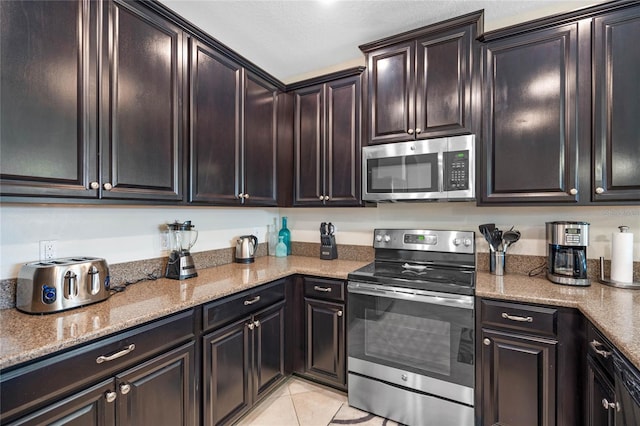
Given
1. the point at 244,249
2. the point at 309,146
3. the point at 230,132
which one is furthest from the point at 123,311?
the point at 309,146

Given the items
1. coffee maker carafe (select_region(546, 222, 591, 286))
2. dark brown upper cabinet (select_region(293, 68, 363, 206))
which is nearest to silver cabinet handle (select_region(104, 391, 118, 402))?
dark brown upper cabinet (select_region(293, 68, 363, 206))

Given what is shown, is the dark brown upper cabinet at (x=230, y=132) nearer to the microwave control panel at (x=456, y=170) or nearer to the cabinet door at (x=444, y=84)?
the cabinet door at (x=444, y=84)

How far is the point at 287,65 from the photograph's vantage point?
271cm

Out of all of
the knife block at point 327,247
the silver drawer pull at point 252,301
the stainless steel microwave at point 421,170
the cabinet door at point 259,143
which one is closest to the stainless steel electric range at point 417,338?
the stainless steel microwave at point 421,170

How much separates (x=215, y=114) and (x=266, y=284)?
1.19m

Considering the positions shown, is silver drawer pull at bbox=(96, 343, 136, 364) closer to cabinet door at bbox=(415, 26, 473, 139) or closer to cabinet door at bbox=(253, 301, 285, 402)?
cabinet door at bbox=(253, 301, 285, 402)

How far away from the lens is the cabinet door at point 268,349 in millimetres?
1907

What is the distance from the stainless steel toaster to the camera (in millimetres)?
1234

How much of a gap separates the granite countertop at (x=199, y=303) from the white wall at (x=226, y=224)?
26 cm

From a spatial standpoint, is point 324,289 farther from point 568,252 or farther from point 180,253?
point 568,252

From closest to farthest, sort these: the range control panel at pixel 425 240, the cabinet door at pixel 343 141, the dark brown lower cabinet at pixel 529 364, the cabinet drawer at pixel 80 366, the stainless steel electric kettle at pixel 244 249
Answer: the cabinet drawer at pixel 80 366 → the dark brown lower cabinet at pixel 529 364 → the range control panel at pixel 425 240 → the cabinet door at pixel 343 141 → the stainless steel electric kettle at pixel 244 249

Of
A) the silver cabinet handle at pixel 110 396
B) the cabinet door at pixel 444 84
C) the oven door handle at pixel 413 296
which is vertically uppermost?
the cabinet door at pixel 444 84

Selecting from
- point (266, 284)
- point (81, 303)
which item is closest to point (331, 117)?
point (266, 284)

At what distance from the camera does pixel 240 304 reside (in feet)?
5.82
